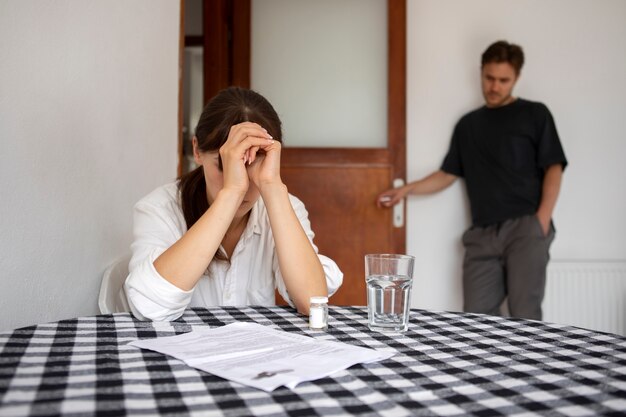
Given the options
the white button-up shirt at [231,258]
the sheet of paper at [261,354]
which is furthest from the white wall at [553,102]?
the sheet of paper at [261,354]

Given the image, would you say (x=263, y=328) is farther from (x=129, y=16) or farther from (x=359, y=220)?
(x=359, y=220)

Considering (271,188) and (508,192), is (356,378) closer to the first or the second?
(271,188)

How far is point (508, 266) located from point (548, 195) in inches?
15.1

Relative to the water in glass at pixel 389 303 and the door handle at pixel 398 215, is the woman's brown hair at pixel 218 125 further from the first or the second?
the door handle at pixel 398 215

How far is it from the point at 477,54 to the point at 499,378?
9.10 ft

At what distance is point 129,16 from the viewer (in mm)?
1975

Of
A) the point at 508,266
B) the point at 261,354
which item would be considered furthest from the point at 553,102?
the point at 261,354

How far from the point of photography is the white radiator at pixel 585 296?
3143 mm

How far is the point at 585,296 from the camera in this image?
3.15 meters

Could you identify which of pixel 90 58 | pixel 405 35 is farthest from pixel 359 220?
pixel 90 58

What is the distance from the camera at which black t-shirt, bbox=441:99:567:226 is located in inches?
115

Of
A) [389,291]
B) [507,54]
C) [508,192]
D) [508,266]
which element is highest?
[507,54]

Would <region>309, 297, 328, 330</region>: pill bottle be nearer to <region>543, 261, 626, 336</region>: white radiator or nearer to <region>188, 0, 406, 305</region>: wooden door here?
<region>188, 0, 406, 305</region>: wooden door

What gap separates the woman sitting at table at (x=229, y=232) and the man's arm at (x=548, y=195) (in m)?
1.60
